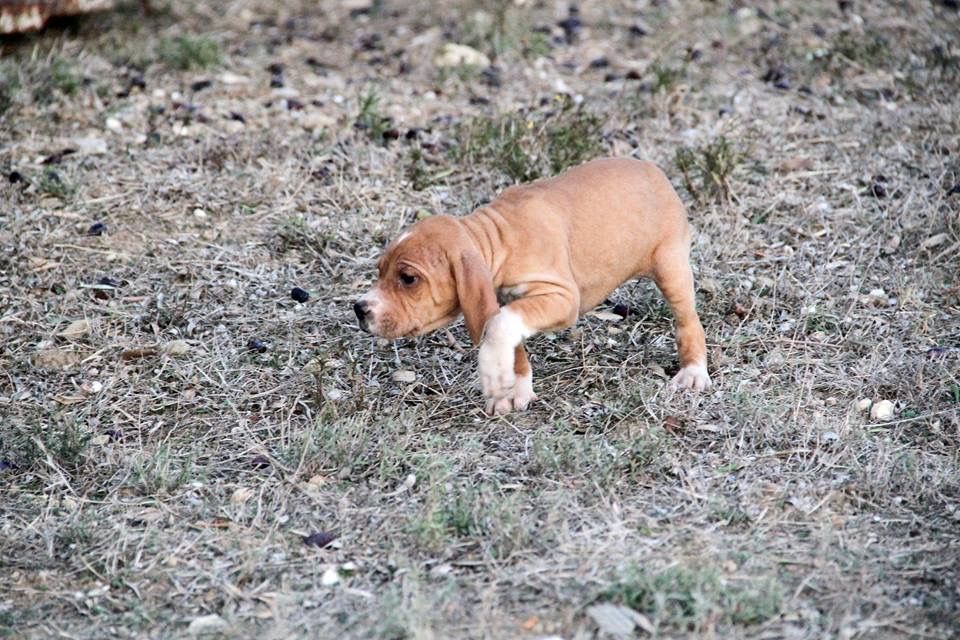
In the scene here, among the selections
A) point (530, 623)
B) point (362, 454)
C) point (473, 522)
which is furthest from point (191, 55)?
point (530, 623)

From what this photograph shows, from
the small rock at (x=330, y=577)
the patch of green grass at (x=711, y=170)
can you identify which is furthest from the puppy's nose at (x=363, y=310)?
the patch of green grass at (x=711, y=170)

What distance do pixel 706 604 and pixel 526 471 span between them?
1.18 metres

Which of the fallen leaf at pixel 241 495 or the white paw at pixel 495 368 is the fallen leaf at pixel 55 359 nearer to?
the fallen leaf at pixel 241 495

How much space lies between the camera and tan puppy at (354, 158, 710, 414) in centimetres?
503

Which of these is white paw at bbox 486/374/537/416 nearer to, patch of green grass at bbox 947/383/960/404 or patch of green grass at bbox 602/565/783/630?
patch of green grass at bbox 602/565/783/630

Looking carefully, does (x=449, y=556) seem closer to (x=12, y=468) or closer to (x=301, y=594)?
(x=301, y=594)

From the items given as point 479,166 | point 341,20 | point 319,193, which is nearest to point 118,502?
point 319,193

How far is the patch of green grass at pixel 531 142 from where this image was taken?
23.7 feet

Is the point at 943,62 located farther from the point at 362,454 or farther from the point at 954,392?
the point at 362,454

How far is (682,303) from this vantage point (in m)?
5.71

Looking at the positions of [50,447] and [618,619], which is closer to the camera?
[618,619]

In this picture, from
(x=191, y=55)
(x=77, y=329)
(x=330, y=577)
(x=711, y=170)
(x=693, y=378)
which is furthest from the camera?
(x=191, y=55)

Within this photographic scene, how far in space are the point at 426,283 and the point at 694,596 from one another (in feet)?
5.72

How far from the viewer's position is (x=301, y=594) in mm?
4215
